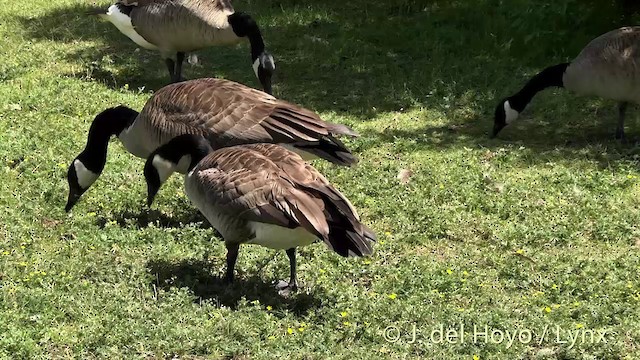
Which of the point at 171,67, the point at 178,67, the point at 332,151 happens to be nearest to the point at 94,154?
the point at 332,151

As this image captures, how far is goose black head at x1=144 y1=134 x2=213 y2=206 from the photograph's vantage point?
262 inches

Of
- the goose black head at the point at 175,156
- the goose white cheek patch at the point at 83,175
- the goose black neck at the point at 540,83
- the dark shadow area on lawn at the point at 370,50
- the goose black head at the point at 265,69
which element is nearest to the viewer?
the goose black head at the point at 175,156

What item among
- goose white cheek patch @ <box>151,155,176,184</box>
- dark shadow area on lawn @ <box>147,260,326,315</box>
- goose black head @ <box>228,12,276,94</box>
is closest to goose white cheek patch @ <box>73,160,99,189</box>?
goose white cheek patch @ <box>151,155,176,184</box>

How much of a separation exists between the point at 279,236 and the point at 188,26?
5.86 meters

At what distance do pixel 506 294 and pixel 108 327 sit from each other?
9.92 feet

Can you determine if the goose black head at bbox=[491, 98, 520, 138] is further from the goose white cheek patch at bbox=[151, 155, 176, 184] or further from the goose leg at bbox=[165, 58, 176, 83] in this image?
the goose white cheek patch at bbox=[151, 155, 176, 184]

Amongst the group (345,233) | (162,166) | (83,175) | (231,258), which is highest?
(345,233)

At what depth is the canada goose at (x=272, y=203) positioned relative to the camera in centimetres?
544

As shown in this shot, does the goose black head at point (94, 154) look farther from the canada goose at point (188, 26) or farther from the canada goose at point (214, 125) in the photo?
the canada goose at point (188, 26)

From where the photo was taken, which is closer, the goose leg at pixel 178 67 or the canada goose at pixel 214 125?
the canada goose at pixel 214 125

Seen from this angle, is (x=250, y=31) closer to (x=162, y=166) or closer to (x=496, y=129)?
(x=496, y=129)

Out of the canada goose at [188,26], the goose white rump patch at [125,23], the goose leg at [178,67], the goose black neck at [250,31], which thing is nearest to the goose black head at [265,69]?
the canada goose at [188,26]

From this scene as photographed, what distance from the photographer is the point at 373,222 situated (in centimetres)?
762

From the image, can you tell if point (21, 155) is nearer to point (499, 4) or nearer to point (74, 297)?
point (74, 297)
